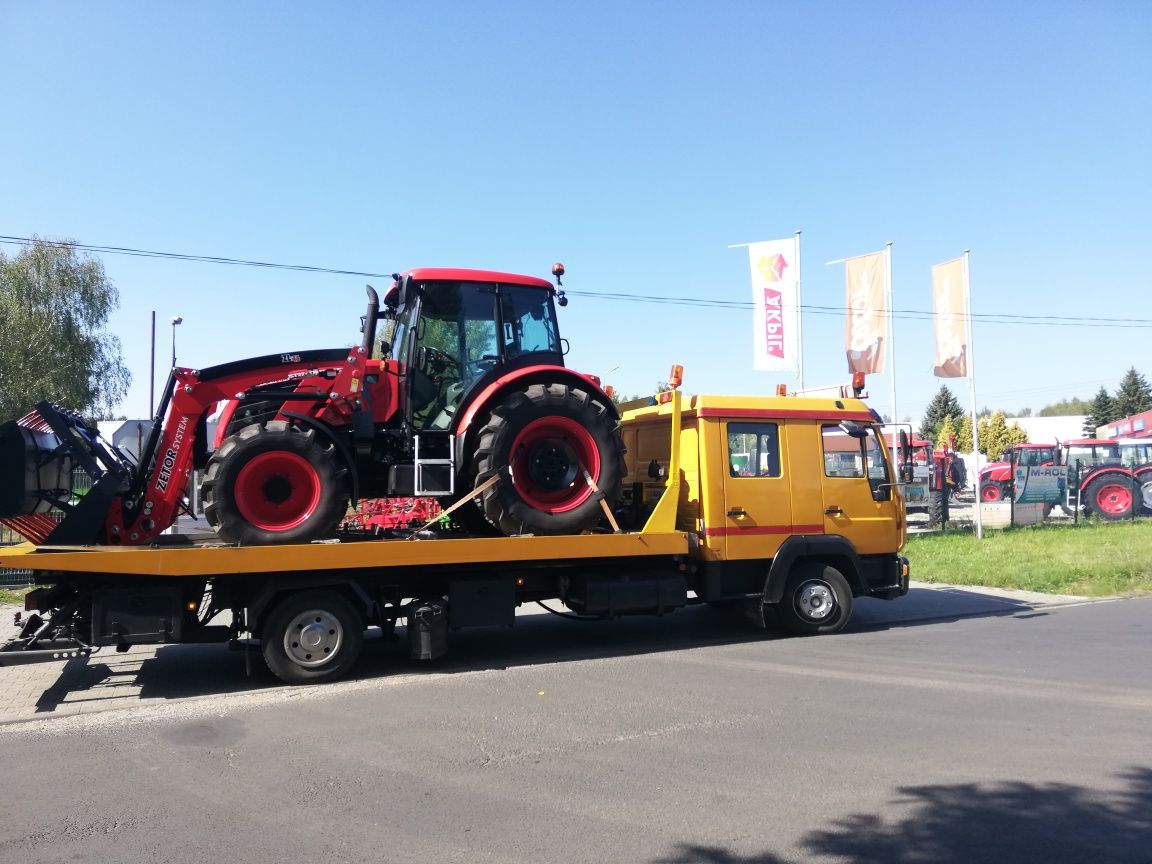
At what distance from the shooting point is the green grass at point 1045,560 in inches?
549

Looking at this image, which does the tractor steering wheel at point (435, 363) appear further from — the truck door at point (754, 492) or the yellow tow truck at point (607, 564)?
the truck door at point (754, 492)

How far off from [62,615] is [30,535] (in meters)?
0.77

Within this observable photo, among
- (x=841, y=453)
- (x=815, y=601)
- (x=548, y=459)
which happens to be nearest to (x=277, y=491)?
(x=548, y=459)

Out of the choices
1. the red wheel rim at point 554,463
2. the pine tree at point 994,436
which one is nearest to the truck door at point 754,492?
the red wheel rim at point 554,463

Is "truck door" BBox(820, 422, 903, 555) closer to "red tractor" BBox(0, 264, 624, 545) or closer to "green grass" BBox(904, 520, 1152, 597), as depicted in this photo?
"red tractor" BBox(0, 264, 624, 545)

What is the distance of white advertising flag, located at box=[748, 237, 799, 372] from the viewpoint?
18.0 metres

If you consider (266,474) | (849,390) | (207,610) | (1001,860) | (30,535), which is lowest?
(1001,860)

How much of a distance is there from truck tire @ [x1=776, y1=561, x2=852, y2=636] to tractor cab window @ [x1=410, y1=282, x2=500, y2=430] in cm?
419

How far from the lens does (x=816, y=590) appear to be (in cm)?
973

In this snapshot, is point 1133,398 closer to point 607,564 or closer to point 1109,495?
point 1109,495

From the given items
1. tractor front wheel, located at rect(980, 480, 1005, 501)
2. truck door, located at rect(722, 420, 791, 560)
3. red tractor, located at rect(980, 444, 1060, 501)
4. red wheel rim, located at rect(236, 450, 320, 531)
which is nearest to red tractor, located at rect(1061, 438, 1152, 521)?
red tractor, located at rect(980, 444, 1060, 501)

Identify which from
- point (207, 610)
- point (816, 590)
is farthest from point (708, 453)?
point (207, 610)

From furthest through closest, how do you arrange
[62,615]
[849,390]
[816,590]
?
1. [849,390]
2. [816,590]
3. [62,615]

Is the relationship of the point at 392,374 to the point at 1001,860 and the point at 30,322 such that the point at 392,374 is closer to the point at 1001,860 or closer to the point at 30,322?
the point at 1001,860
